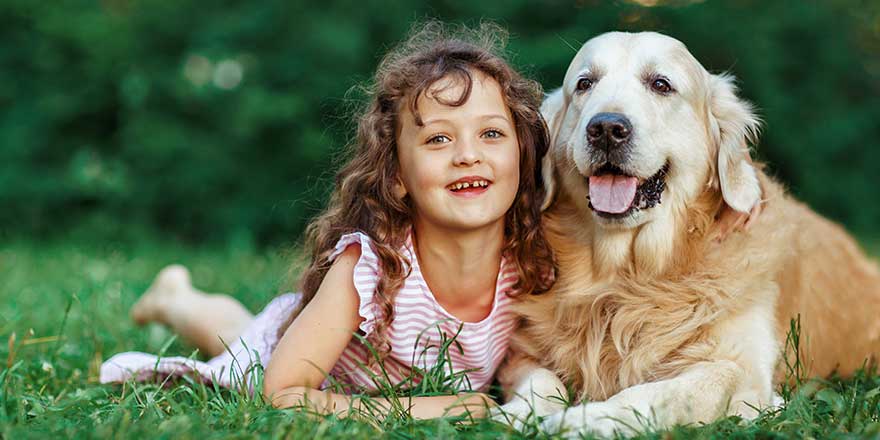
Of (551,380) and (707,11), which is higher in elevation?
(707,11)

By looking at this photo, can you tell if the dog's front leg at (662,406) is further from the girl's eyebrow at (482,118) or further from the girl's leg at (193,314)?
the girl's leg at (193,314)

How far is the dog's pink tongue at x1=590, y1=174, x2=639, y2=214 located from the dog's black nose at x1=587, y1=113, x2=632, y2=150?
0.43 ft

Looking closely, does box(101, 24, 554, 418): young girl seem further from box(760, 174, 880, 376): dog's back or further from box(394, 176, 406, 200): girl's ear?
box(760, 174, 880, 376): dog's back

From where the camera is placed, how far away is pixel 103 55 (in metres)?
8.29

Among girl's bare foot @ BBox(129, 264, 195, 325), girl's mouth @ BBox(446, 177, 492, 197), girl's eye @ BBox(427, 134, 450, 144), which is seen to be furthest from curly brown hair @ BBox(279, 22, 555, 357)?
girl's bare foot @ BBox(129, 264, 195, 325)

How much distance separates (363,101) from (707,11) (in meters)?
5.13

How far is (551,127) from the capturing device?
10.1ft

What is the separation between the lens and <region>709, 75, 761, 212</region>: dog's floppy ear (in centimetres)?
282

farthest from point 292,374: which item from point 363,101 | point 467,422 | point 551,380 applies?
point 363,101

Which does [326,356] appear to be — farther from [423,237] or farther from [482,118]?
[482,118]

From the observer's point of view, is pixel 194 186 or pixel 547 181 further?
pixel 194 186

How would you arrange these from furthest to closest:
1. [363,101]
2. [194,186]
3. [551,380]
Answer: [194,186] → [363,101] → [551,380]

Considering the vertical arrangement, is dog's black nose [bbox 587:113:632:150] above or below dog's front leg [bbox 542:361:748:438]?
above

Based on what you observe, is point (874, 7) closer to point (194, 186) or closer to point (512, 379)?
point (194, 186)
